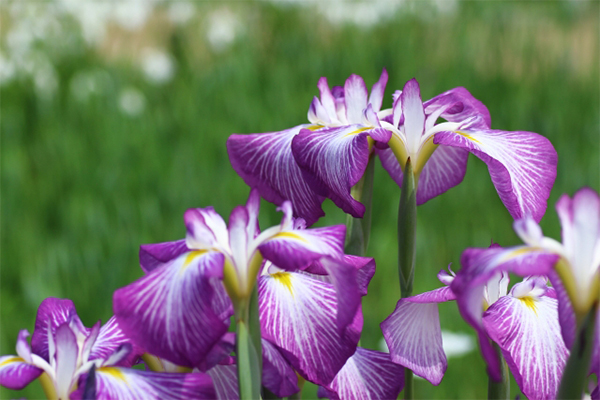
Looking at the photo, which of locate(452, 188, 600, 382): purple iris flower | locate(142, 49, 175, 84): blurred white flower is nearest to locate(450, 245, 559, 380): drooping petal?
locate(452, 188, 600, 382): purple iris flower

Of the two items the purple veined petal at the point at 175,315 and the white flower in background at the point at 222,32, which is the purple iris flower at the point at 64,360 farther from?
the white flower in background at the point at 222,32

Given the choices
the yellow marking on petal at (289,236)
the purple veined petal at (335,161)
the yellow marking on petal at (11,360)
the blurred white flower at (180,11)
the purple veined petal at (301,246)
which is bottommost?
the yellow marking on petal at (11,360)

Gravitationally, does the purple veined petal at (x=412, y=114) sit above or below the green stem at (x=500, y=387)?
above

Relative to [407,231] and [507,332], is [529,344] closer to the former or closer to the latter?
[507,332]

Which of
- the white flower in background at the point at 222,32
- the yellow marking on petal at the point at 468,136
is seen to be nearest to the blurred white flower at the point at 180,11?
the white flower in background at the point at 222,32

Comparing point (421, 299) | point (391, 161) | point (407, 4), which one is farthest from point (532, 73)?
point (421, 299)

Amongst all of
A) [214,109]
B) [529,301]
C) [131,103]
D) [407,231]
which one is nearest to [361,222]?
[407,231]

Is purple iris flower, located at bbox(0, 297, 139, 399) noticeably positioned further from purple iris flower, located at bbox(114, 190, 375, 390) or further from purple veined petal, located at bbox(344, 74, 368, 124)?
purple veined petal, located at bbox(344, 74, 368, 124)
